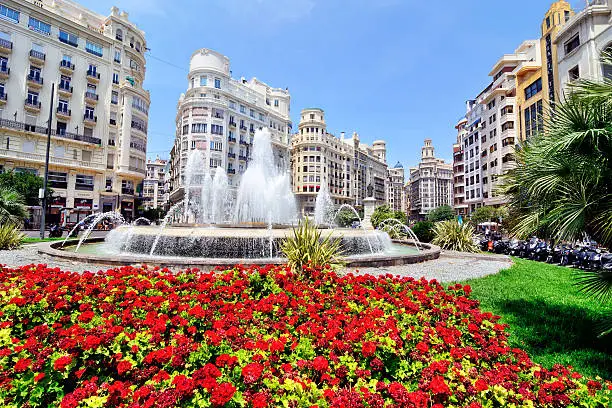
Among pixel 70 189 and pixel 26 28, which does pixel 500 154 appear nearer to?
pixel 70 189

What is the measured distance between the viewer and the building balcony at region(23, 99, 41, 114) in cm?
3422

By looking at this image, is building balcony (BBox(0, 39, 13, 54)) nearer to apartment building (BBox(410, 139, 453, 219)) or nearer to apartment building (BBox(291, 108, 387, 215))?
apartment building (BBox(291, 108, 387, 215))

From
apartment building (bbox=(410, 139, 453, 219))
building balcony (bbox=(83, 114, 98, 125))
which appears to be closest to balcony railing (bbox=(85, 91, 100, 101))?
building balcony (bbox=(83, 114, 98, 125))

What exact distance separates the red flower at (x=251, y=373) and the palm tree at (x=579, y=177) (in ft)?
13.9

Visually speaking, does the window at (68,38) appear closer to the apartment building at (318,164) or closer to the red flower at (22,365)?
the apartment building at (318,164)

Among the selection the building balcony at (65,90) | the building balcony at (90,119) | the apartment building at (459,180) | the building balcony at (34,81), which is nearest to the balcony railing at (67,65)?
the building balcony at (65,90)

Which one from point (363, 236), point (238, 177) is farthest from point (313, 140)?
point (363, 236)

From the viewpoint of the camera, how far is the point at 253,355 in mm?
2760

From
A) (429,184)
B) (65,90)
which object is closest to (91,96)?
(65,90)

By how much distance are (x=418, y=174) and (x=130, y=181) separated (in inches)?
5238

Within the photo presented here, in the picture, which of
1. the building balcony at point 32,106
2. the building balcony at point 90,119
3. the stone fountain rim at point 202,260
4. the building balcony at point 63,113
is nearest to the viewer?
the stone fountain rim at point 202,260

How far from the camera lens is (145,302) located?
4035 mm

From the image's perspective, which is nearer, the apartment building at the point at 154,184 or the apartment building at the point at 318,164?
the apartment building at the point at 318,164

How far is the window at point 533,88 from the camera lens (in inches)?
1471
